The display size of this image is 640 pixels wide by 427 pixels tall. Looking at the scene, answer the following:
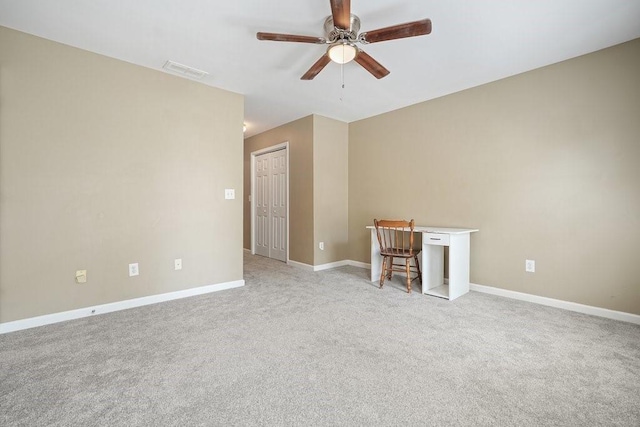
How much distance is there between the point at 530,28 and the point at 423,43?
781 millimetres

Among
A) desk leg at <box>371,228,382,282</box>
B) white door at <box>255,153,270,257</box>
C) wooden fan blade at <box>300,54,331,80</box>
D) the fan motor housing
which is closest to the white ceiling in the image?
the fan motor housing

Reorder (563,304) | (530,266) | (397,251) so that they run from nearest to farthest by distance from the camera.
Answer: (563,304), (530,266), (397,251)

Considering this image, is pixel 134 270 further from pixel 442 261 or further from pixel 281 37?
pixel 442 261

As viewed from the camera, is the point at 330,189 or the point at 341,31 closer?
the point at 341,31

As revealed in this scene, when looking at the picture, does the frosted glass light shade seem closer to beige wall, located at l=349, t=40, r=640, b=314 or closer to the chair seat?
beige wall, located at l=349, t=40, r=640, b=314

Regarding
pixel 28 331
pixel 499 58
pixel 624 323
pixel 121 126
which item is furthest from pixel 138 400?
pixel 499 58

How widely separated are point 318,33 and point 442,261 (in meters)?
2.76

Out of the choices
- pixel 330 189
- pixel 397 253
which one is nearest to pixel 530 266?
pixel 397 253

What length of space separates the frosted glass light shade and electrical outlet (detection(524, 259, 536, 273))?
263cm

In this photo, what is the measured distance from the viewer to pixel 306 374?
1.66 m

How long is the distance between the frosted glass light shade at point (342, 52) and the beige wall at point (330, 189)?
6.95 feet

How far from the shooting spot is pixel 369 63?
2352 mm

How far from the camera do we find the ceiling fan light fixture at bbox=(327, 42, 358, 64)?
2158 millimetres

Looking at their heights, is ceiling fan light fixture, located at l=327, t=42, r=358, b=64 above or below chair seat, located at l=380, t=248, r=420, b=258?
above
